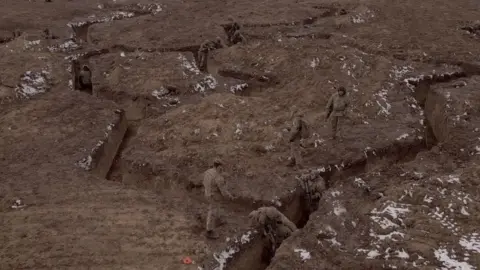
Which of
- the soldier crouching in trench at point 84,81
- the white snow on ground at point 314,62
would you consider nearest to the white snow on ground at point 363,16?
the white snow on ground at point 314,62

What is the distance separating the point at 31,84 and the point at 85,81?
1141 mm

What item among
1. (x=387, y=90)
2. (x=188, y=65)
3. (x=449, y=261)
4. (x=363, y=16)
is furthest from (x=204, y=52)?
(x=449, y=261)

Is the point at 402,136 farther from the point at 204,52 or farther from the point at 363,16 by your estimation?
the point at 363,16

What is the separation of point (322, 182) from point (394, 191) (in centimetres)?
105

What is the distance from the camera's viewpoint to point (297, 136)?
8.25m

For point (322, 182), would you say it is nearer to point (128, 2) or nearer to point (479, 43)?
point (479, 43)

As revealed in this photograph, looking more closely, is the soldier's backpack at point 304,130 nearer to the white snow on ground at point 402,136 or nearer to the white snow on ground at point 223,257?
the white snow on ground at point 402,136

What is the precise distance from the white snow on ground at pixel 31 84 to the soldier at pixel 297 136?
5735 millimetres

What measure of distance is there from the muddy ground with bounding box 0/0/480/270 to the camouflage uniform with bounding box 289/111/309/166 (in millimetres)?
185

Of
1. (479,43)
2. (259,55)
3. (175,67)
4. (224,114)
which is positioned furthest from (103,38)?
(479,43)

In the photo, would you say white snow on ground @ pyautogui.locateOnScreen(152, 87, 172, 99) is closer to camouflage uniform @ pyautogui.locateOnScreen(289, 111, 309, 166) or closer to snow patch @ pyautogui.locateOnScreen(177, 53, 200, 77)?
snow patch @ pyautogui.locateOnScreen(177, 53, 200, 77)

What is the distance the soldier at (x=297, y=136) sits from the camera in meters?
8.16

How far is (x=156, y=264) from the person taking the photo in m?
6.39

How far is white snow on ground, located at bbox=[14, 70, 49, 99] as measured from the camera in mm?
11141
